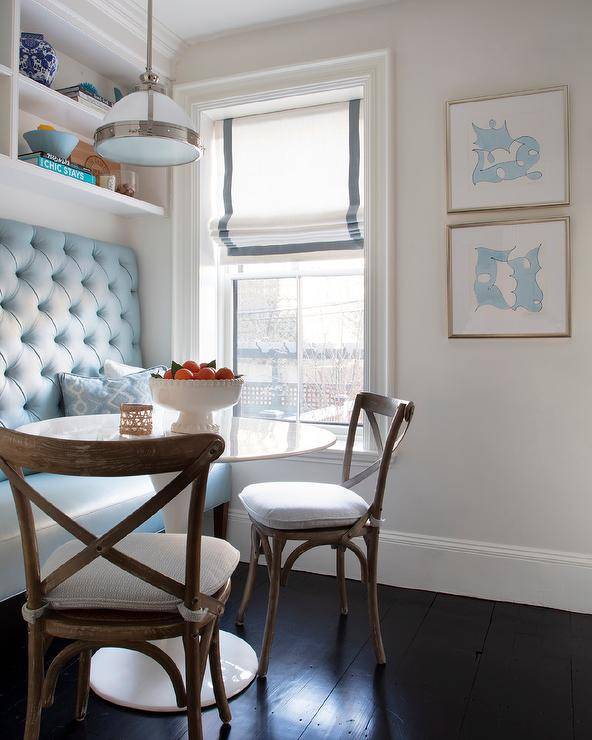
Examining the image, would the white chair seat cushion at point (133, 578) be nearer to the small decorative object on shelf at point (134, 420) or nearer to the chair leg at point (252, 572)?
the small decorative object on shelf at point (134, 420)

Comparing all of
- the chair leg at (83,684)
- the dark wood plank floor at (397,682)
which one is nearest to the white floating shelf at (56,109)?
the dark wood plank floor at (397,682)

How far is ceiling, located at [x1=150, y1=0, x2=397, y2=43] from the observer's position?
2807 millimetres

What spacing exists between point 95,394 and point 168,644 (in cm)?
108

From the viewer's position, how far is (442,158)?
271 centimetres

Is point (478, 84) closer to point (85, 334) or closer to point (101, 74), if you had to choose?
point (101, 74)

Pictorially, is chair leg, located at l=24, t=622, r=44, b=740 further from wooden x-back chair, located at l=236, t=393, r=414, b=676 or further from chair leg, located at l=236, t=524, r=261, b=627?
chair leg, located at l=236, t=524, r=261, b=627

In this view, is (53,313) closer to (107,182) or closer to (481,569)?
(107,182)

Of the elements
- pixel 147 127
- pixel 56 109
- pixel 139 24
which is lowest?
pixel 147 127

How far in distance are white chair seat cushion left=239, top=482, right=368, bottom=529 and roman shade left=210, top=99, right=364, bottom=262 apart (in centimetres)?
131

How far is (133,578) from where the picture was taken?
1.40 meters

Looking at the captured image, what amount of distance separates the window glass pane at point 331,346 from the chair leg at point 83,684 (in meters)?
1.66

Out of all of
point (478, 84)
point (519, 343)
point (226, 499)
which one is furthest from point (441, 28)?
point (226, 499)

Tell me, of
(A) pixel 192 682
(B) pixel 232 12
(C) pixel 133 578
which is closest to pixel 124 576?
(C) pixel 133 578

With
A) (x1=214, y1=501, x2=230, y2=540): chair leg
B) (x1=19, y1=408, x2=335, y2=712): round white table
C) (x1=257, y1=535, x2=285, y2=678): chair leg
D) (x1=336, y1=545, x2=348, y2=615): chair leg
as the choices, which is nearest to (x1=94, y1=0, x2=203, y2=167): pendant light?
(x1=19, y1=408, x2=335, y2=712): round white table
